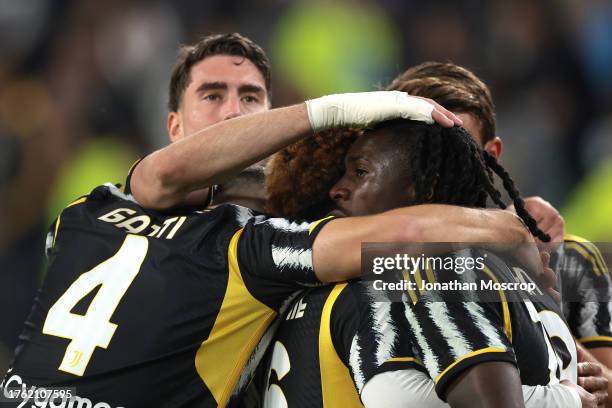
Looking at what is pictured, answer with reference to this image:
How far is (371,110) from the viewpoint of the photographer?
2375mm

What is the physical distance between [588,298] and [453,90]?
86cm

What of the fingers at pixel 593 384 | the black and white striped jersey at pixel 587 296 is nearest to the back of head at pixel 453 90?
the black and white striped jersey at pixel 587 296

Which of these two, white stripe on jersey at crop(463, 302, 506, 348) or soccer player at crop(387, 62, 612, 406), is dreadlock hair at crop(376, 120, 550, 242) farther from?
soccer player at crop(387, 62, 612, 406)

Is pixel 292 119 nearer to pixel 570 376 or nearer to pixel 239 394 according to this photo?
pixel 239 394

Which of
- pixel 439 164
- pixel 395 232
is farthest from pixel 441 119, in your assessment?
pixel 395 232

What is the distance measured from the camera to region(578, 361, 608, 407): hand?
100 inches

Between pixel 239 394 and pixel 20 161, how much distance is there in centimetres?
310

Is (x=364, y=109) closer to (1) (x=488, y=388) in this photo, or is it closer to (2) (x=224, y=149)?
(2) (x=224, y=149)

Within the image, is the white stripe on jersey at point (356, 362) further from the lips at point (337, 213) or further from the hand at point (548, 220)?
the hand at point (548, 220)

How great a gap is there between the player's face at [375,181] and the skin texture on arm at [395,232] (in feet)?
0.34

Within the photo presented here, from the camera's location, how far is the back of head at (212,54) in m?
3.68

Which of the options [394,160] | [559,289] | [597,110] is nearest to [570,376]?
[559,289]

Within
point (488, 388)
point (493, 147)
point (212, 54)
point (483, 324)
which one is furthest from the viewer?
point (212, 54)

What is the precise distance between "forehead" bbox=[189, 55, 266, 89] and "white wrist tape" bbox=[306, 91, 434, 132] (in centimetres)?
122
